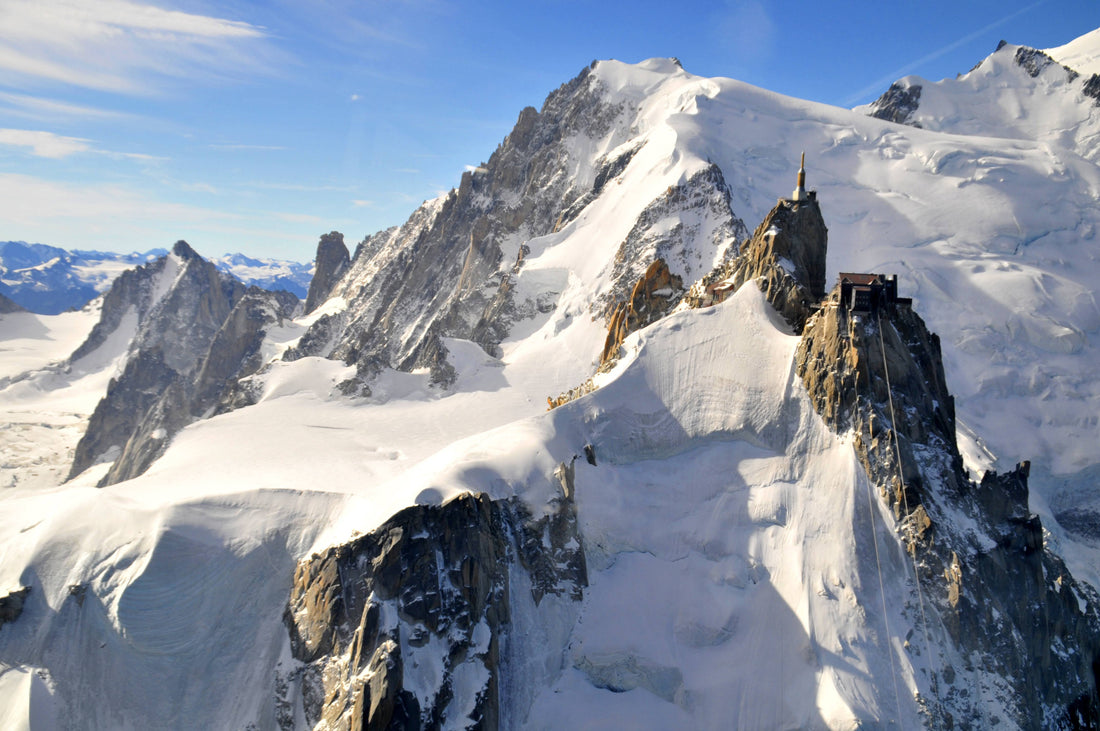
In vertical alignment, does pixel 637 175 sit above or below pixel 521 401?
above

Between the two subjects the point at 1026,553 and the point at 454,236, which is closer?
the point at 1026,553

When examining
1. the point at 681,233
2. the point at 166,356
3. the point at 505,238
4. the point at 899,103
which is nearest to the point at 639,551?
the point at 681,233

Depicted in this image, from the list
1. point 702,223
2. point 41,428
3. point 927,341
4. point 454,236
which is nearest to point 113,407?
point 41,428

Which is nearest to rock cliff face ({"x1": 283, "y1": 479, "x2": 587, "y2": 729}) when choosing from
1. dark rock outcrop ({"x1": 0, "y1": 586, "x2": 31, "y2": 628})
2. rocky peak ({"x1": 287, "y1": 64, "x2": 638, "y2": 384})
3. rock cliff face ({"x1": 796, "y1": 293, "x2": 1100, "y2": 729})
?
dark rock outcrop ({"x1": 0, "y1": 586, "x2": 31, "y2": 628})

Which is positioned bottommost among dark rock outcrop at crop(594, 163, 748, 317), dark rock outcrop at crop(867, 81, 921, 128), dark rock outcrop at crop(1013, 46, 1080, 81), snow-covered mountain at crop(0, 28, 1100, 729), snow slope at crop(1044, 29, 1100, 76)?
snow-covered mountain at crop(0, 28, 1100, 729)

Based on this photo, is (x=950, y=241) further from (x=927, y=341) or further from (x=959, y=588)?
(x=959, y=588)

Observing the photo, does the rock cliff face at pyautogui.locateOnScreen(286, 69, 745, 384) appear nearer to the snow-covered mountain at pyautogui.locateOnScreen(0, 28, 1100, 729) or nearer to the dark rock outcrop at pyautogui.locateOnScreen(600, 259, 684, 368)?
the dark rock outcrop at pyautogui.locateOnScreen(600, 259, 684, 368)

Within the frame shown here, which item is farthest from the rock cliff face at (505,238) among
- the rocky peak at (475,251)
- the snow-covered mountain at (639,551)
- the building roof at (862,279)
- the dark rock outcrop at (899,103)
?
the dark rock outcrop at (899,103)
